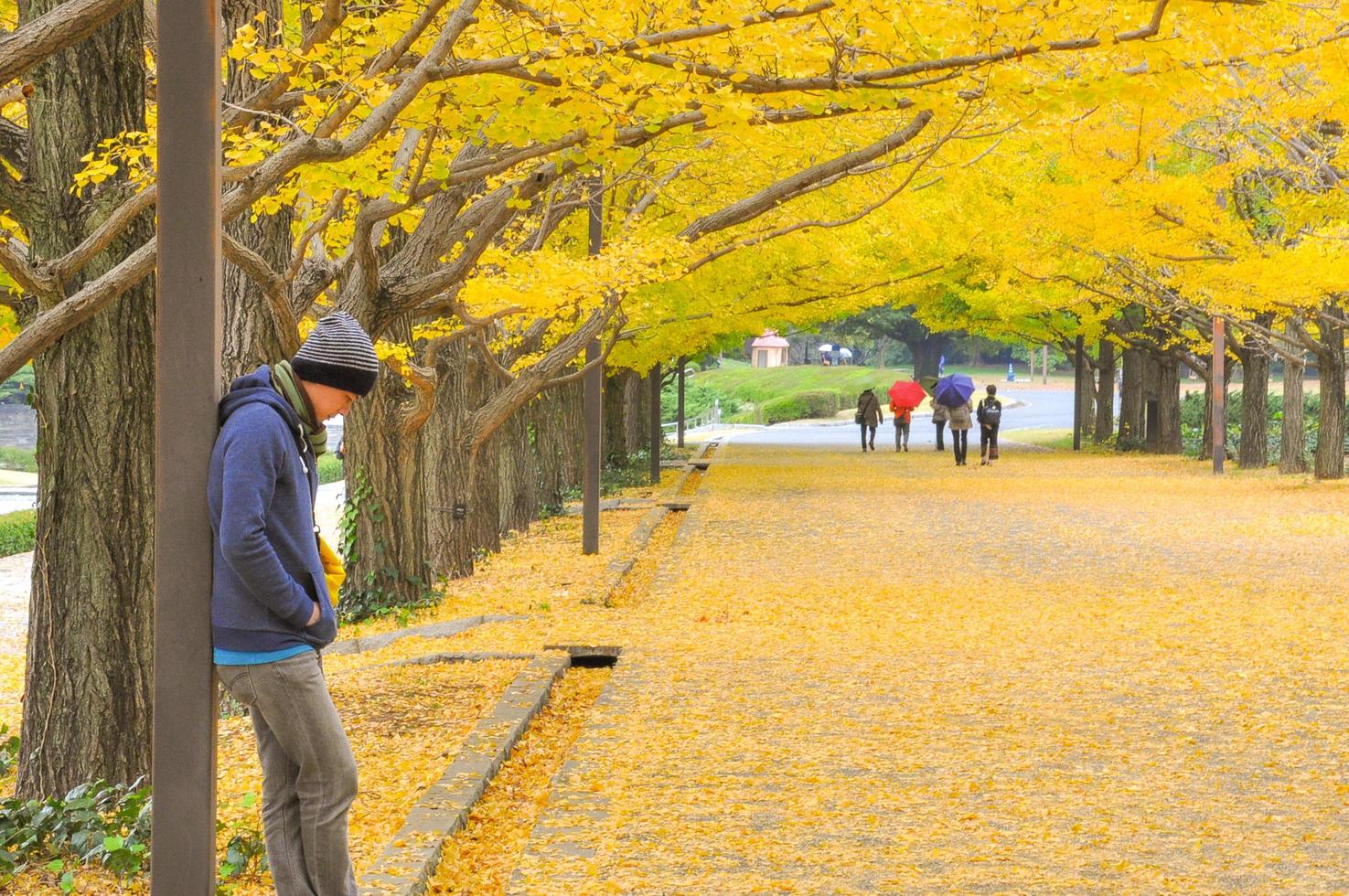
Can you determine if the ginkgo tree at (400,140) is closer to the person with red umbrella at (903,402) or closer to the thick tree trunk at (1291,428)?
the thick tree trunk at (1291,428)

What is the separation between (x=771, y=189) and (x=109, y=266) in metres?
7.11

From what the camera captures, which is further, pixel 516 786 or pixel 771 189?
pixel 771 189

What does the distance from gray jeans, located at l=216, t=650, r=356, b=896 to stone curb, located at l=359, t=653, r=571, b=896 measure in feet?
1.94

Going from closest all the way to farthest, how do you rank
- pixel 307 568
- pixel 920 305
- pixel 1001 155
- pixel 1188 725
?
pixel 307 568
pixel 1188 725
pixel 1001 155
pixel 920 305

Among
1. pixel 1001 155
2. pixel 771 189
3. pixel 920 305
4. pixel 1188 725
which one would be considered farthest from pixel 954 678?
pixel 920 305

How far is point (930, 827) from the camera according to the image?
588cm

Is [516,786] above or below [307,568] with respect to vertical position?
below

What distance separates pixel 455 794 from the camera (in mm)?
6184

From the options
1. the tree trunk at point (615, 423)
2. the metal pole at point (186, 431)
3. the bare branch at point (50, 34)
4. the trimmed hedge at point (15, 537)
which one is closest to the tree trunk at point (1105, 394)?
the tree trunk at point (615, 423)

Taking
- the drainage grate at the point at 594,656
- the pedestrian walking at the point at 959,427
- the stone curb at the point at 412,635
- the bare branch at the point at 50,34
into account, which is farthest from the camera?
the pedestrian walking at the point at 959,427

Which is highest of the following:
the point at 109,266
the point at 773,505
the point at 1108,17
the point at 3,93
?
the point at 1108,17

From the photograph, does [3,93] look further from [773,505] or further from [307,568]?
[773,505]

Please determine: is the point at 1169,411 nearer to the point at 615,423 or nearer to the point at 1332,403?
the point at 1332,403

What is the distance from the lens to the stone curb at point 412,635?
37.8 ft
